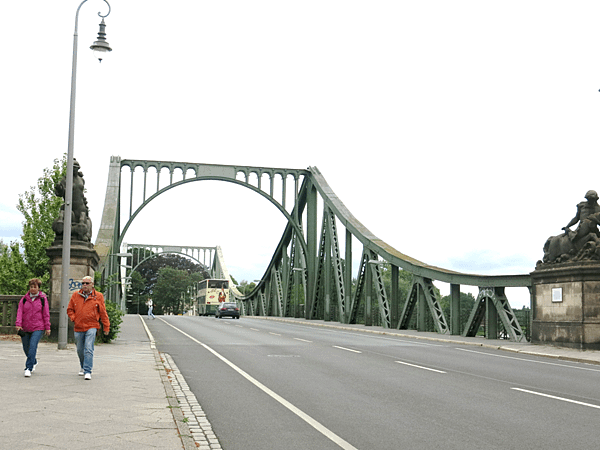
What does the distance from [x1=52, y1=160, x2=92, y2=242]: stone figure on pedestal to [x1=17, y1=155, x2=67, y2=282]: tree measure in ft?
34.1

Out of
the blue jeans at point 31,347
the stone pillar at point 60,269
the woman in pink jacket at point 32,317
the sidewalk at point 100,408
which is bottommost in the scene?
the sidewalk at point 100,408

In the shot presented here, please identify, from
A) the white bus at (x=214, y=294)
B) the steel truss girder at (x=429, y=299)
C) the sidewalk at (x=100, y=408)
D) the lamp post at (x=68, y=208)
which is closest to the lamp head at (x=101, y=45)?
the lamp post at (x=68, y=208)

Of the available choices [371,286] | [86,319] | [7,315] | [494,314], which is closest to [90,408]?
[86,319]

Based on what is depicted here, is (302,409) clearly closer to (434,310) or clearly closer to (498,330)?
(498,330)

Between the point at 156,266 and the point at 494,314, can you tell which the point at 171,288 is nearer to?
the point at 156,266

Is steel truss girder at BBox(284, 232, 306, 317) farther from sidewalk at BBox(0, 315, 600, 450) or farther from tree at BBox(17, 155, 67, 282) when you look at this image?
sidewalk at BBox(0, 315, 600, 450)

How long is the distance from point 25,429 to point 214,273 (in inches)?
4651

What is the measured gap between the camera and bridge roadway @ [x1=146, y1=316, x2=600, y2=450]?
680cm

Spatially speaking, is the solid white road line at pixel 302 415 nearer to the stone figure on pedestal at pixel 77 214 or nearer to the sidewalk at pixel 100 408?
the sidewalk at pixel 100 408

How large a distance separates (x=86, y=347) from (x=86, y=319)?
510mm

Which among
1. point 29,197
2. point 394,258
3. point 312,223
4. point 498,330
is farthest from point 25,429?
point 312,223

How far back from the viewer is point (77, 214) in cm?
1911

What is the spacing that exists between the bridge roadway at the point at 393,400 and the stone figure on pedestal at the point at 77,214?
478 cm

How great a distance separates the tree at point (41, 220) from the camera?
98.7ft
